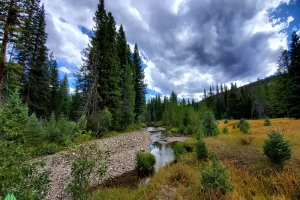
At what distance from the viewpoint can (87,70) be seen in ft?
57.3

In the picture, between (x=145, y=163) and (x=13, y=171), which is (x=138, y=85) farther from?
(x=13, y=171)

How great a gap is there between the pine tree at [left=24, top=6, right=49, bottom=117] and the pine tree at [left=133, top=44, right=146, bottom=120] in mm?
19496

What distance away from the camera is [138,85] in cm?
3703

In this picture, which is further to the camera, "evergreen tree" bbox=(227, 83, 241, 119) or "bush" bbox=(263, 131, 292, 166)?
"evergreen tree" bbox=(227, 83, 241, 119)

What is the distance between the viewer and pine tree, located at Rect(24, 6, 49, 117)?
1900cm

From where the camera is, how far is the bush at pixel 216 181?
4703 mm

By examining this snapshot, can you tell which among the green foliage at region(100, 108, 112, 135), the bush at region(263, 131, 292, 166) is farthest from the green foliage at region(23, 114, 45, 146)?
the bush at region(263, 131, 292, 166)

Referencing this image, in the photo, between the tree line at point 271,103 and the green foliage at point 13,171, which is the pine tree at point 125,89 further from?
the green foliage at point 13,171

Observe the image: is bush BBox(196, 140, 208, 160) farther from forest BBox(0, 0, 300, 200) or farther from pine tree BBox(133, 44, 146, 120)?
pine tree BBox(133, 44, 146, 120)

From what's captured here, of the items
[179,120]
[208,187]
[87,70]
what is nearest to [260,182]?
[208,187]

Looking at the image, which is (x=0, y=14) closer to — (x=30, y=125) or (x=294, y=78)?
(x=30, y=125)

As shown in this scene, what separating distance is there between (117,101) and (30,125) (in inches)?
480

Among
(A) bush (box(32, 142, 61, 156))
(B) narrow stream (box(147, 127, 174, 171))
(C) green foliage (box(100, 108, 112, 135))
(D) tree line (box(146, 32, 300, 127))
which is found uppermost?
(D) tree line (box(146, 32, 300, 127))

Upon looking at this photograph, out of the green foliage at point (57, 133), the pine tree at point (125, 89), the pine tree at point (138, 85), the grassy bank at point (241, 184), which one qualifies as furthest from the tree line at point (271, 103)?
the green foliage at point (57, 133)
